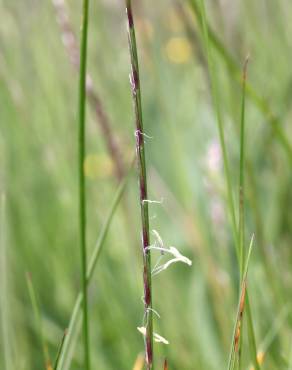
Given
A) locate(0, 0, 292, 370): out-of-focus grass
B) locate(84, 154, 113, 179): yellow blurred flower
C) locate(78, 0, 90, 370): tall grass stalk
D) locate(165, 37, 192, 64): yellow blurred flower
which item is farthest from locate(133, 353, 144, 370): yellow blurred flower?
locate(165, 37, 192, 64): yellow blurred flower

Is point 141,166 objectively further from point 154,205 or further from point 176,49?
point 176,49

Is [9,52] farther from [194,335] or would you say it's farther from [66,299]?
[194,335]

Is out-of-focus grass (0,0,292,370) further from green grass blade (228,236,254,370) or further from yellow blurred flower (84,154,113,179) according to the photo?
green grass blade (228,236,254,370)

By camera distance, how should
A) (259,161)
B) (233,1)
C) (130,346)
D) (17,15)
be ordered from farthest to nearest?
(233,1), (17,15), (259,161), (130,346)

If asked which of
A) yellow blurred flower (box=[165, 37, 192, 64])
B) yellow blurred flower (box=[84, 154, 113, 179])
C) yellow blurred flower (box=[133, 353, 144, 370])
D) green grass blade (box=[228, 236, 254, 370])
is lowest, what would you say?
yellow blurred flower (box=[133, 353, 144, 370])

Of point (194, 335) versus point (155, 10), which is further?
point (155, 10)

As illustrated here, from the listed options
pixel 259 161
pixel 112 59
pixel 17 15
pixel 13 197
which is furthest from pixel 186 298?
pixel 17 15

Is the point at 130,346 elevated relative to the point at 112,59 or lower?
lower

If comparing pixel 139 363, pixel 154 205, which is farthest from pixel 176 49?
pixel 139 363
